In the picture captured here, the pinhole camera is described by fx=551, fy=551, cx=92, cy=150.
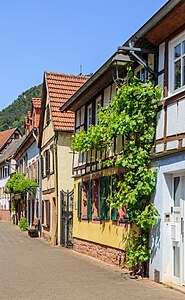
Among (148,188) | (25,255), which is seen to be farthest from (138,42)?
(25,255)

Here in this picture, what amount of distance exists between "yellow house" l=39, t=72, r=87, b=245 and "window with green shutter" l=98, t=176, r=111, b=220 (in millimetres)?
8079

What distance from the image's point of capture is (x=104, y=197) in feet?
56.3

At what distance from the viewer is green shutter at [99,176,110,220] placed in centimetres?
1697

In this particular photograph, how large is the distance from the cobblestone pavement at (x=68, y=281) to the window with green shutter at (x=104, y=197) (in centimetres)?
152

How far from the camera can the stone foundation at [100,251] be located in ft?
52.1

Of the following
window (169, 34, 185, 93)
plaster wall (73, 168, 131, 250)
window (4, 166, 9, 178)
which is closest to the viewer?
window (169, 34, 185, 93)

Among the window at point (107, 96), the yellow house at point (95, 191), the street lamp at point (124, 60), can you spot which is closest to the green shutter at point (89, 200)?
the yellow house at point (95, 191)

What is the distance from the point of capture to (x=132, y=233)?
1429 cm

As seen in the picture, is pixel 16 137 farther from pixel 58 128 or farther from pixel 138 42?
pixel 138 42

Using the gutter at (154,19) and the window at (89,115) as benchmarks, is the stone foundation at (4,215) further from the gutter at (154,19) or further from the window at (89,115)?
the gutter at (154,19)

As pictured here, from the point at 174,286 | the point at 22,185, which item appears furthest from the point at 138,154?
the point at 22,185

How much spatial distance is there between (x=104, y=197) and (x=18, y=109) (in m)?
136

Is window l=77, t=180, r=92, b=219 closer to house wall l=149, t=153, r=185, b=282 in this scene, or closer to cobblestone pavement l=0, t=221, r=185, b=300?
cobblestone pavement l=0, t=221, r=185, b=300

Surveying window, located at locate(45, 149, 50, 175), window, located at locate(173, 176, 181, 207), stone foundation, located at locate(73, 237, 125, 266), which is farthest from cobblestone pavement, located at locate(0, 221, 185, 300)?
window, located at locate(45, 149, 50, 175)
